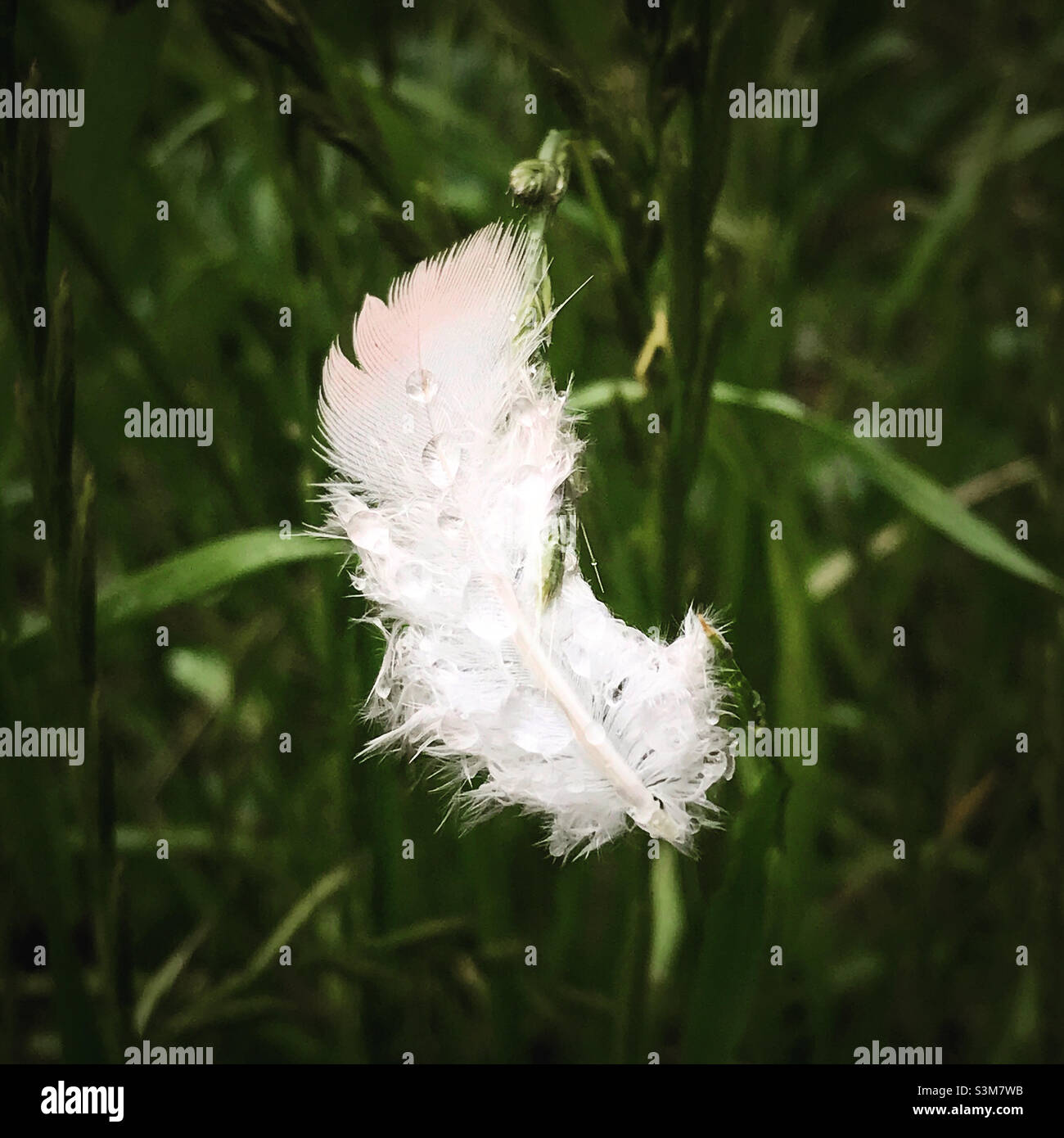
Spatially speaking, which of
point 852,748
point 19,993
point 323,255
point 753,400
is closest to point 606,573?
point 753,400

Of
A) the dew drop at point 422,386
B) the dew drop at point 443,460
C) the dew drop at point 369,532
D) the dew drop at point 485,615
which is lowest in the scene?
the dew drop at point 485,615

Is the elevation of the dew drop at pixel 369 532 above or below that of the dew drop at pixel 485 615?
above

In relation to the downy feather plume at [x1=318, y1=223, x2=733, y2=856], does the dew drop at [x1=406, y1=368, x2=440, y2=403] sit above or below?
above

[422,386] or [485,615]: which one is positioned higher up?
[422,386]

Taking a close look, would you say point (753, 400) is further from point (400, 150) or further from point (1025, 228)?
point (1025, 228)
